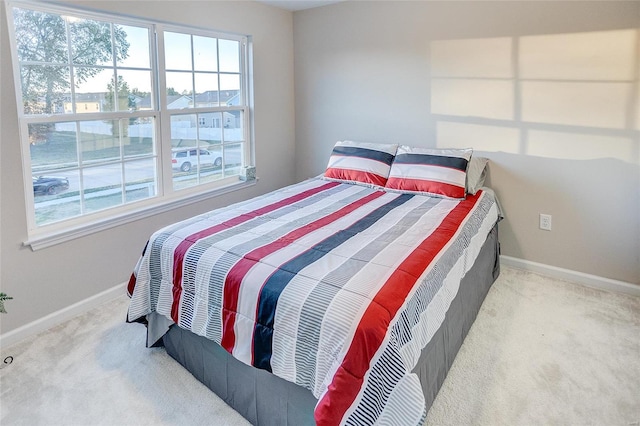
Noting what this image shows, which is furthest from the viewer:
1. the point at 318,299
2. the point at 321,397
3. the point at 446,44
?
the point at 446,44

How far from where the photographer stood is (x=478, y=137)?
3.31m

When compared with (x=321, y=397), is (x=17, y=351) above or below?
below

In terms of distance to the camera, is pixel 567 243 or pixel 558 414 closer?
pixel 558 414

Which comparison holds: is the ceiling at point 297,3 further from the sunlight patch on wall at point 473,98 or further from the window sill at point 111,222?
the window sill at point 111,222

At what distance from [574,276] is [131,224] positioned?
10.6 feet

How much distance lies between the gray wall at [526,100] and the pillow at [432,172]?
0.35m

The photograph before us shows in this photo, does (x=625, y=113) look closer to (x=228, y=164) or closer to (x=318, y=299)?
(x=318, y=299)

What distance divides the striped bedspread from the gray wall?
2.86ft

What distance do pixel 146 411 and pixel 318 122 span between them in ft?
9.91

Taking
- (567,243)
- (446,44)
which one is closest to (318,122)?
(446,44)

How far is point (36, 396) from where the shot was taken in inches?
76.9

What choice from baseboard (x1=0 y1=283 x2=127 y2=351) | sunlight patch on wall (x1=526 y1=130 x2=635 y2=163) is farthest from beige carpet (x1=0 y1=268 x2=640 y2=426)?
sunlight patch on wall (x1=526 y1=130 x2=635 y2=163)

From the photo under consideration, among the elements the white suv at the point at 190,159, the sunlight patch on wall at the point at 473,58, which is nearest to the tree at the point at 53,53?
the white suv at the point at 190,159

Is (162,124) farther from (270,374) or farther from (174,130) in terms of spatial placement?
(270,374)
